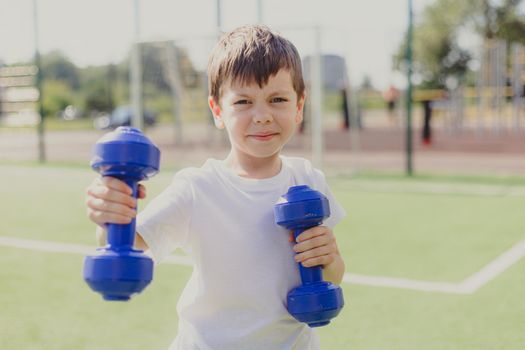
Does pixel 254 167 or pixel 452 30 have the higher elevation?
pixel 452 30

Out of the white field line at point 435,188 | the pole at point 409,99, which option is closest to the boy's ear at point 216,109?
the white field line at point 435,188

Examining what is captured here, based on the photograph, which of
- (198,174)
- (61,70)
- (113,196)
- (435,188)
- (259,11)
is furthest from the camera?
(61,70)

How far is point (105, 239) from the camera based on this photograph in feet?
5.68

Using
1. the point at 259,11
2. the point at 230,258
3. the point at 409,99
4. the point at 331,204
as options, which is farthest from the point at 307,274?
the point at 259,11

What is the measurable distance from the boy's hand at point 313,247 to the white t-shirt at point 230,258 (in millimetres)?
100

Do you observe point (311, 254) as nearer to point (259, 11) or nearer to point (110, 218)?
point (110, 218)

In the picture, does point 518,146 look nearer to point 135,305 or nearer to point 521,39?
point 135,305

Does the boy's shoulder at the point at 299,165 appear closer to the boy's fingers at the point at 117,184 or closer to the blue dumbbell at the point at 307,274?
the blue dumbbell at the point at 307,274

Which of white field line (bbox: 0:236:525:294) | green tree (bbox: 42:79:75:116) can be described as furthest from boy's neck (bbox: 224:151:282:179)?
green tree (bbox: 42:79:75:116)

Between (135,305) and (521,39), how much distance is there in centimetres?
3879

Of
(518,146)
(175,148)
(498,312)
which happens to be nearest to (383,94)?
(518,146)

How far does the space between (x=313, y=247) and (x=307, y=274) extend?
7 centimetres

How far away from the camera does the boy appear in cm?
183

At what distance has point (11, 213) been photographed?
22.4 ft
